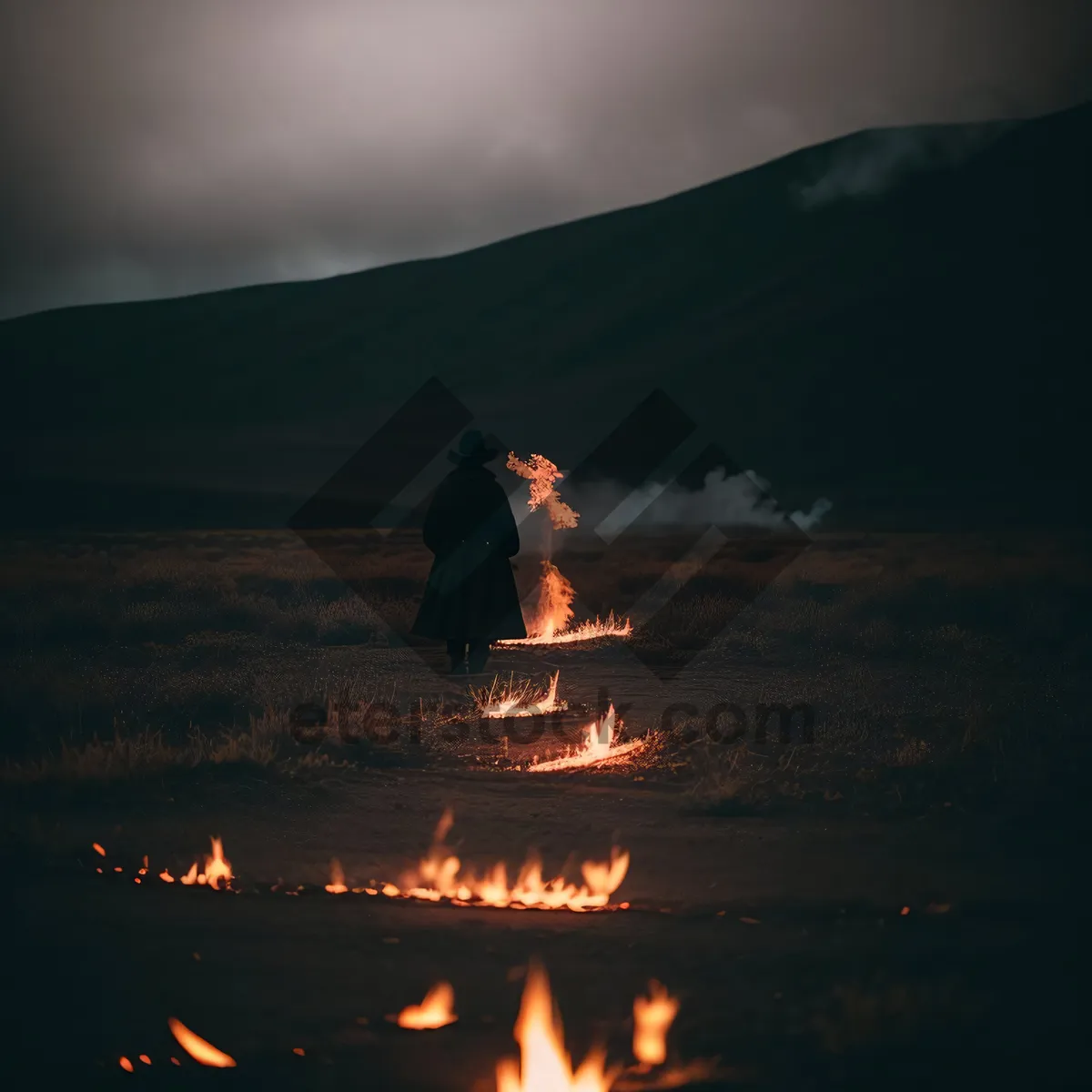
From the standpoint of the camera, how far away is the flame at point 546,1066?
340 centimetres

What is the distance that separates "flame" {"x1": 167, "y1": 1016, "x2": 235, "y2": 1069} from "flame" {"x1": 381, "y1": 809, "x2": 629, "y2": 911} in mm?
1706

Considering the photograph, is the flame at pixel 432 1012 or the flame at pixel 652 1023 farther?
the flame at pixel 432 1012

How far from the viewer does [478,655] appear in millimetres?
12562

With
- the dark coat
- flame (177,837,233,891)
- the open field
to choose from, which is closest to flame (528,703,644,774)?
the open field

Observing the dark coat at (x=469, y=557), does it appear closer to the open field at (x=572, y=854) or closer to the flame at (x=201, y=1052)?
the open field at (x=572, y=854)

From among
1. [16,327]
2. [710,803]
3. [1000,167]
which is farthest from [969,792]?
[16,327]

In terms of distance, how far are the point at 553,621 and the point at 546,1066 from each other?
38.1 feet

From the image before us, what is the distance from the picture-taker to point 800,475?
241 ft

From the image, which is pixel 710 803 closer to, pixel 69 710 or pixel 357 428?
pixel 69 710

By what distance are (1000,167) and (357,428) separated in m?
67.6

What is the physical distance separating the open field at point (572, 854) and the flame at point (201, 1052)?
47mm

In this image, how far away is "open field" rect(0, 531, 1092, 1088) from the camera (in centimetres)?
389
